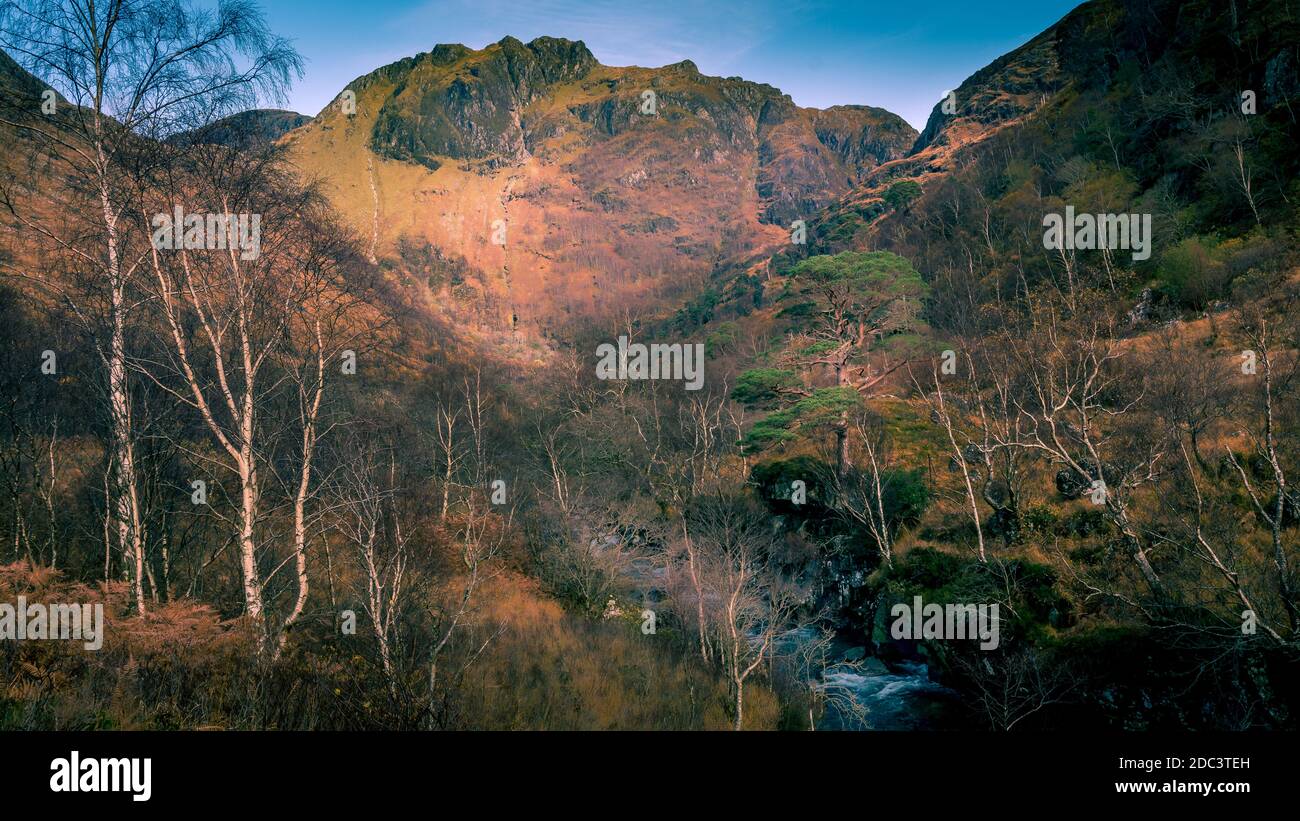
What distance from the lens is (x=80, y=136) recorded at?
25.9 feet

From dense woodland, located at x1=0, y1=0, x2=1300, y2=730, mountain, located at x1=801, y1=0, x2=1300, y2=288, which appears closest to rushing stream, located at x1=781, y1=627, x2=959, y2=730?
dense woodland, located at x1=0, y1=0, x2=1300, y2=730

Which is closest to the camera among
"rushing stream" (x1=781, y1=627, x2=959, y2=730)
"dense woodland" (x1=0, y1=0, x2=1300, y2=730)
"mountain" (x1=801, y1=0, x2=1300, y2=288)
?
"dense woodland" (x1=0, y1=0, x2=1300, y2=730)

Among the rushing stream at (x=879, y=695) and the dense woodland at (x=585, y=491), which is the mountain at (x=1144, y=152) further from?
the rushing stream at (x=879, y=695)

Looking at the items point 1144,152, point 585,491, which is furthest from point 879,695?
point 1144,152

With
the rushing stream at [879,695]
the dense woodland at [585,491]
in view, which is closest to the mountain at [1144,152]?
the dense woodland at [585,491]

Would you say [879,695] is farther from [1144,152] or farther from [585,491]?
[1144,152]

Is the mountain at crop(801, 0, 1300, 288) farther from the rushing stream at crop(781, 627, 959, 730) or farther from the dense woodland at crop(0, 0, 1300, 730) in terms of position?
the rushing stream at crop(781, 627, 959, 730)

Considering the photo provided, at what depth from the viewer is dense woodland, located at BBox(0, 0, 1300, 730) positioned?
7840mm

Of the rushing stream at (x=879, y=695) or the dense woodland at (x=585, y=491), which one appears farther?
the rushing stream at (x=879, y=695)

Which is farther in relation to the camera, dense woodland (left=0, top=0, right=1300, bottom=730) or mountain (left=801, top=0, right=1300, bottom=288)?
mountain (left=801, top=0, right=1300, bottom=288)

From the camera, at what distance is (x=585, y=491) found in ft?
89.9

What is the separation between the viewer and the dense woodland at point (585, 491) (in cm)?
784
